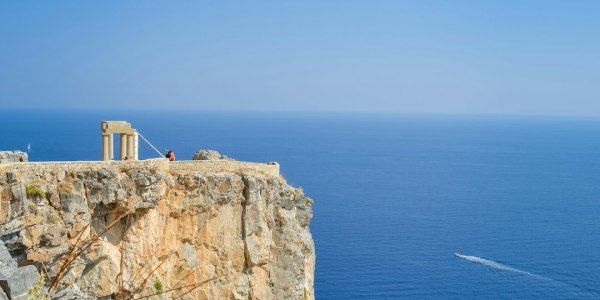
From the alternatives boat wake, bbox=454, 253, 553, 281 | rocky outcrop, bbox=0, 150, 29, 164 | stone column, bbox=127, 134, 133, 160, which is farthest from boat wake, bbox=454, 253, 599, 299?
rocky outcrop, bbox=0, 150, 29, 164

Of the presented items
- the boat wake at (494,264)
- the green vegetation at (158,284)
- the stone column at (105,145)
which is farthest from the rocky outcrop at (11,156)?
the boat wake at (494,264)

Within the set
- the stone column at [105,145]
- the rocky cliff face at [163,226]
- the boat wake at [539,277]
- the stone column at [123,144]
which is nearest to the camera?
the rocky cliff face at [163,226]

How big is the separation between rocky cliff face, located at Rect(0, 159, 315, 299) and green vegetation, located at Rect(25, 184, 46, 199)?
38mm

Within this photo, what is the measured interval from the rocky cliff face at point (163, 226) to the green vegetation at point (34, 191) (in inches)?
1.5

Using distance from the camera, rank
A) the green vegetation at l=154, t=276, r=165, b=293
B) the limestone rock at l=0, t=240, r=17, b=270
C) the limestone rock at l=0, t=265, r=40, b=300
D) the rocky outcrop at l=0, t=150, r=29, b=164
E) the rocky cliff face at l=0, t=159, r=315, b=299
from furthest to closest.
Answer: the green vegetation at l=154, t=276, r=165, b=293, the rocky outcrop at l=0, t=150, r=29, b=164, the rocky cliff face at l=0, t=159, r=315, b=299, the limestone rock at l=0, t=240, r=17, b=270, the limestone rock at l=0, t=265, r=40, b=300

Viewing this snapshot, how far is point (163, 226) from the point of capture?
30.2 metres

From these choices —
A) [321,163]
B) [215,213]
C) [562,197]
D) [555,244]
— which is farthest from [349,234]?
[321,163]

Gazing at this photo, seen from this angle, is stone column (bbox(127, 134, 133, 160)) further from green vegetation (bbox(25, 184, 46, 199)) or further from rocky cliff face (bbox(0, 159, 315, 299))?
green vegetation (bbox(25, 184, 46, 199))

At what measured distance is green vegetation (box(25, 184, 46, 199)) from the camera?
25138 mm

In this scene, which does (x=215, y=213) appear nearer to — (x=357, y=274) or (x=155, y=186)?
(x=155, y=186)

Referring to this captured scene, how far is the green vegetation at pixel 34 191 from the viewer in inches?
990

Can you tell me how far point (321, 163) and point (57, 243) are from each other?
140 meters

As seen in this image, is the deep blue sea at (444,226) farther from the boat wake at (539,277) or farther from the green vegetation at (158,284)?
the green vegetation at (158,284)

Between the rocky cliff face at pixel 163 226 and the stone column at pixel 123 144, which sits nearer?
the rocky cliff face at pixel 163 226
